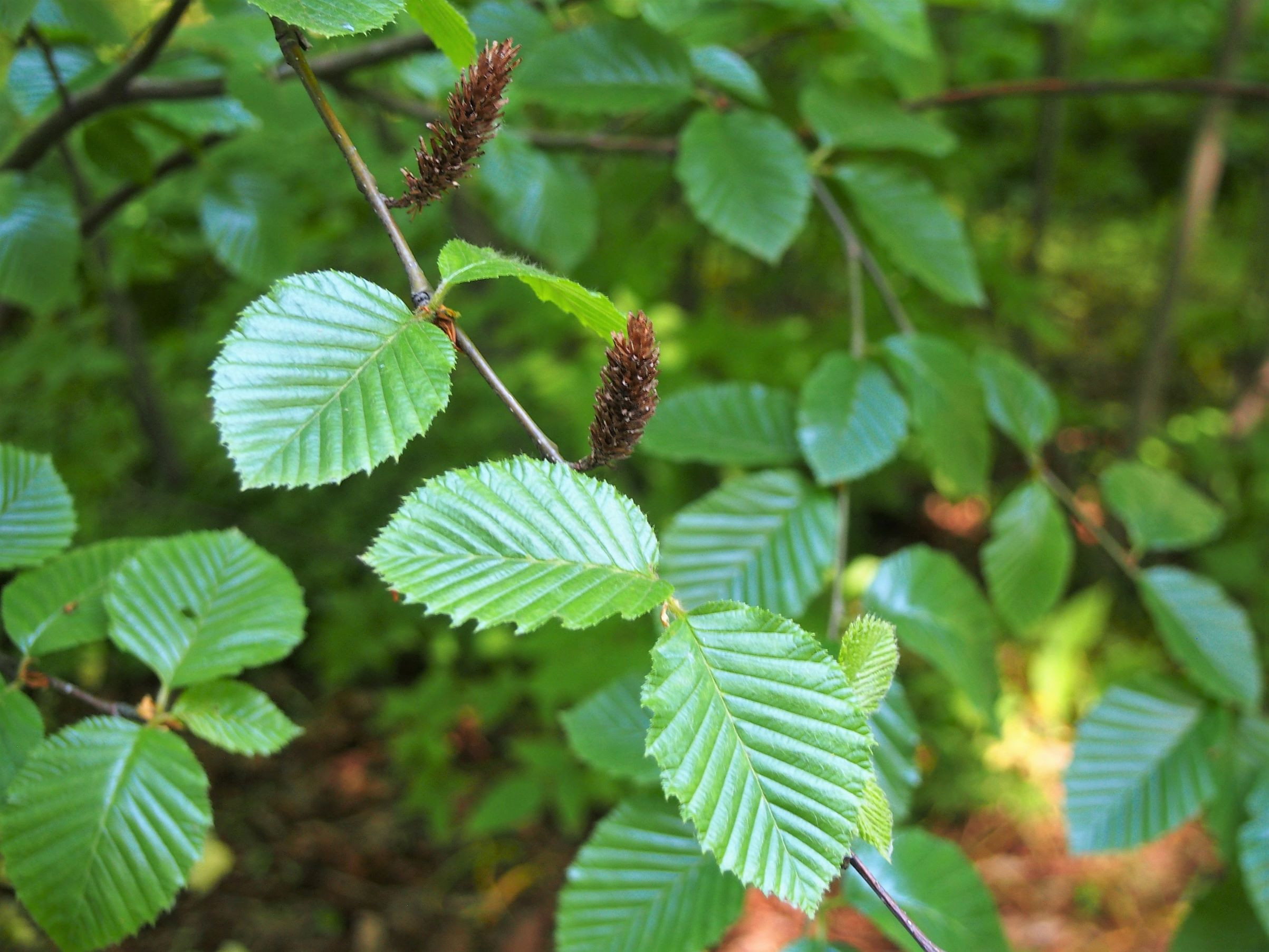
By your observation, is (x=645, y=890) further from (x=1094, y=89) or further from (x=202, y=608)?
(x=1094, y=89)

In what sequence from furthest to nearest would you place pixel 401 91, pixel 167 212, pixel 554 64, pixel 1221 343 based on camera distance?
1. pixel 1221 343
2. pixel 401 91
3. pixel 167 212
4. pixel 554 64

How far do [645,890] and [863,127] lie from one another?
963mm

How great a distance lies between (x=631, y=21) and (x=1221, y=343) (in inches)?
182

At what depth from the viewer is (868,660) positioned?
48 cm

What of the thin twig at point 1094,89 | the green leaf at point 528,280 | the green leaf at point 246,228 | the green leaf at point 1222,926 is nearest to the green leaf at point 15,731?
the green leaf at point 528,280

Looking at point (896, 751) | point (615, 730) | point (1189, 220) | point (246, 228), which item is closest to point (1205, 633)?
point (896, 751)

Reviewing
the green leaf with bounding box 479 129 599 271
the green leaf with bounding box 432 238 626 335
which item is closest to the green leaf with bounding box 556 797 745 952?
the green leaf with bounding box 432 238 626 335

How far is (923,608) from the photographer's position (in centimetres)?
95

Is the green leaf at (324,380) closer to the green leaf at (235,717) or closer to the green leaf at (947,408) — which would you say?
the green leaf at (235,717)

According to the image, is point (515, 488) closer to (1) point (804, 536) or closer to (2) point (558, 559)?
(2) point (558, 559)

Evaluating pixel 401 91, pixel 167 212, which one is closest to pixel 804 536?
pixel 167 212

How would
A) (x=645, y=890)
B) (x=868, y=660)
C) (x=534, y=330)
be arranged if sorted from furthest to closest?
(x=534, y=330) → (x=645, y=890) → (x=868, y=660)

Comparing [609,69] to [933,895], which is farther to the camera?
[609,69]

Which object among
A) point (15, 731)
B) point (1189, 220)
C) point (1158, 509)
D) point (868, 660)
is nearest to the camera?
point (868, 660)
